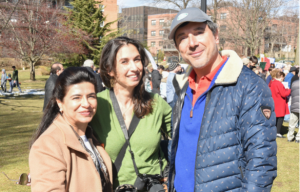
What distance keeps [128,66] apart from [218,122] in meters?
1.01

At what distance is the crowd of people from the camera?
1.68m

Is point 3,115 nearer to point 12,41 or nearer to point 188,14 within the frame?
point 188,14

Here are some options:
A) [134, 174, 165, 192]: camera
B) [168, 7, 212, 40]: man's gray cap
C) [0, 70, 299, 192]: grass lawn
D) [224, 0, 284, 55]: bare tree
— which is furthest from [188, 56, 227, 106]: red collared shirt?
[224, 0, 284, 55]: bare tree

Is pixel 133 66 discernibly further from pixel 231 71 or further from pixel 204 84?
pixel 231 71

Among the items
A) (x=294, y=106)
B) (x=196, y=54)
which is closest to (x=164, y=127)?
(x=196, y=54)

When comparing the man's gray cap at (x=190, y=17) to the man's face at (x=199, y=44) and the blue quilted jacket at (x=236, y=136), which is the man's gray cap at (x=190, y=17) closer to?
the man's face at (x=199, y=44)

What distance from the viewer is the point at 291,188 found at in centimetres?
519

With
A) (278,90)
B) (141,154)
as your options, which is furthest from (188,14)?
(278,90)

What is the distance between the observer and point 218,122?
175cm

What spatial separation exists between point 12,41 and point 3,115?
15467 millimetres

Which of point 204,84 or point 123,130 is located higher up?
point 204,84

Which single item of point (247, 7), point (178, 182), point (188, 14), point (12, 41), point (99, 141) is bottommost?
point (178, 182)

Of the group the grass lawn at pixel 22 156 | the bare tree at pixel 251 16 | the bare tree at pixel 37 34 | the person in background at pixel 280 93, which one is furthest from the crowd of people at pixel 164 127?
the bare tree at pixel 251 16

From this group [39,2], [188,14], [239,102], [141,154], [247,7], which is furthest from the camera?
[247,7]
